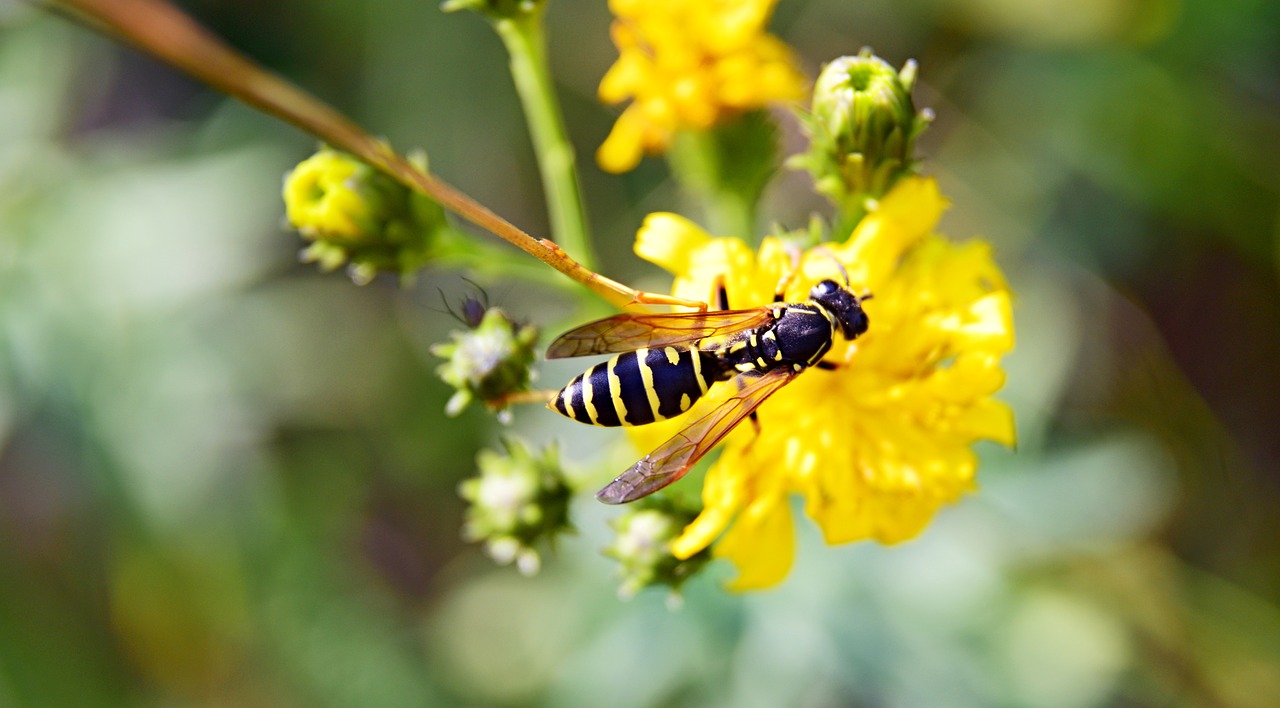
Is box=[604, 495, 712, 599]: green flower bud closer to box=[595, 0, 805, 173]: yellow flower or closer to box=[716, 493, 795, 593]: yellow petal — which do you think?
box=[716, 493, 795, 593]: yellow petal

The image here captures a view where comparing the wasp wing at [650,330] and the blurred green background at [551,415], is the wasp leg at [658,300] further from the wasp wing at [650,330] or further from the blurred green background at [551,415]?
the blurred green background at [551,415]

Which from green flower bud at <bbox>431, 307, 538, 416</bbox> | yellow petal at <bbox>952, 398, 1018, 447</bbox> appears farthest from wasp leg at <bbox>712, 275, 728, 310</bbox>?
yellow petal at <bbox>952, 398, 1018, 447</bbox>

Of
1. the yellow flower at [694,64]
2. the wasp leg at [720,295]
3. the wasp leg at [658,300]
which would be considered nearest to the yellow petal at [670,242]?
the wasp leg at [720,295]

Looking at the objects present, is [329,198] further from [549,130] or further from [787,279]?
[787,279]

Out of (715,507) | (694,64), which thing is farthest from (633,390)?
(694,64)

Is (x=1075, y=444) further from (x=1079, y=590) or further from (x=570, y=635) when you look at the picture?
(x=570, y=635)
